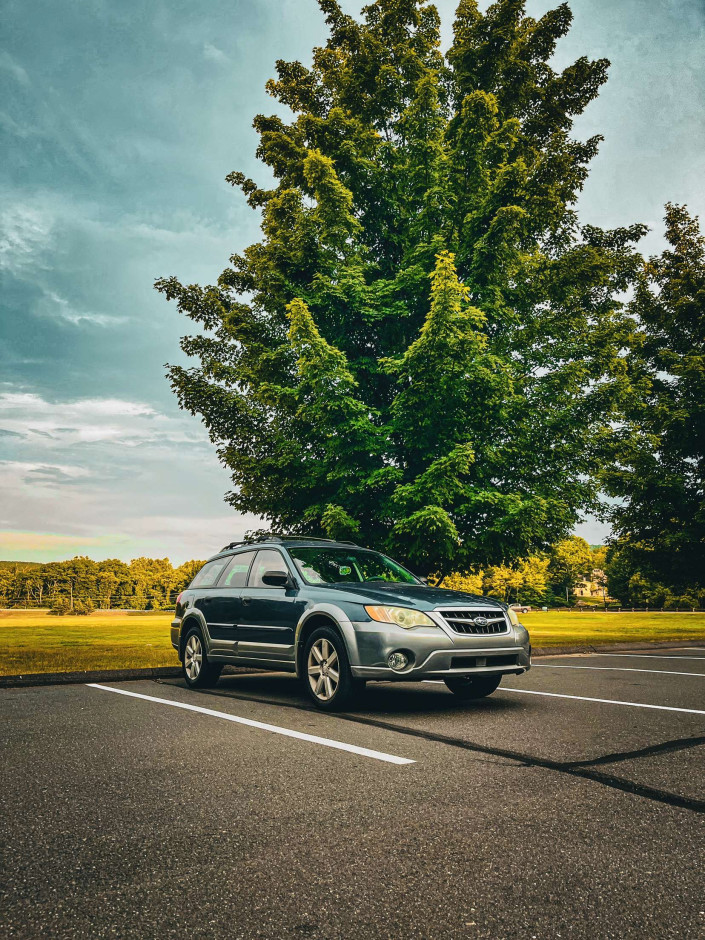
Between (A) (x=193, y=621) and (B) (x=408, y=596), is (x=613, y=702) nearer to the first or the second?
(B) (x=408, y=596)

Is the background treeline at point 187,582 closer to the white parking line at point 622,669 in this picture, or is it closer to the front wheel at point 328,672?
the white parking line at point 622,669

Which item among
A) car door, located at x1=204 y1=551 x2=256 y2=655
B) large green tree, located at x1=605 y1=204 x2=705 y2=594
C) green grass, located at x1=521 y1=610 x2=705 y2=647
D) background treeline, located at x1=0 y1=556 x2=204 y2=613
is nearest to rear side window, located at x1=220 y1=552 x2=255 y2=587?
car door, located at x1=204 y1=551 x2=256 y2=655

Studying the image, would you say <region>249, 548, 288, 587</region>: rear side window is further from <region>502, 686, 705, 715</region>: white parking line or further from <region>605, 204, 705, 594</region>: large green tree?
<region>605, 204, 705, 594</region>: large green tree

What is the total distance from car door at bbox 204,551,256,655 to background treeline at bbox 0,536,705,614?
45.5m

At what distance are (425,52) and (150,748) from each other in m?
16.9

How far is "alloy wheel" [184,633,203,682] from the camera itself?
855 centimetres

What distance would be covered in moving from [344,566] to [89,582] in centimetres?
14251

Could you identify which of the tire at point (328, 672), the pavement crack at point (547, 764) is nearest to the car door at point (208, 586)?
the tire at point (328, 672)

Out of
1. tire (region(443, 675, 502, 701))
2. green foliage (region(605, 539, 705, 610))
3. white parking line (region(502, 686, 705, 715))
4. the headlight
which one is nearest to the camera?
the headlight

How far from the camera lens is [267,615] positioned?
7.61 meters

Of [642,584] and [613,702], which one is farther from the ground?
[613,702]

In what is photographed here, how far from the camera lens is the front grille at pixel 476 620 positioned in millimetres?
6461

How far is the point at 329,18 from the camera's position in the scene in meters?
17.8

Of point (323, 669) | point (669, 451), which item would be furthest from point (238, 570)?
point (669, 451)
